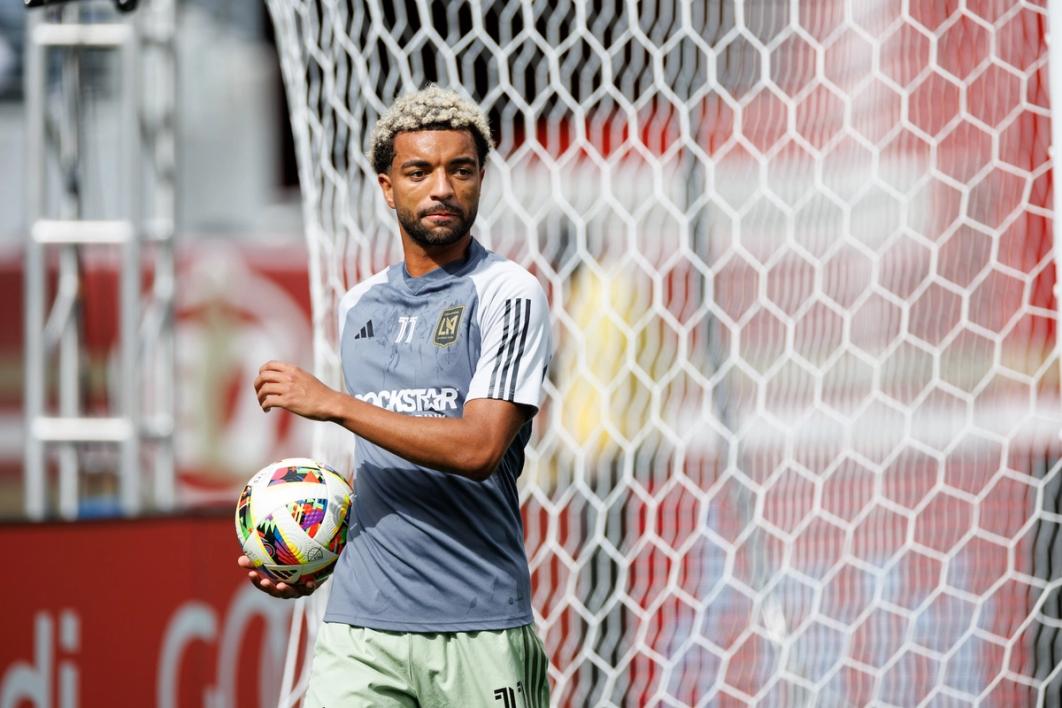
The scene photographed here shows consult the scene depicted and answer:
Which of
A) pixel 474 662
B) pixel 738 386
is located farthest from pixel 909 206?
pixel 474 662

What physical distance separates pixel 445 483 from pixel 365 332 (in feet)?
1.01

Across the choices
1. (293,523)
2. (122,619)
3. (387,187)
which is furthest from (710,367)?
(293,523)

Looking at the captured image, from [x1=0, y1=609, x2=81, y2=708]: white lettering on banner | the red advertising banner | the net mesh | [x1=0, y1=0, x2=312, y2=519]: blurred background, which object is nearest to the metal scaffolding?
the red advertising banner

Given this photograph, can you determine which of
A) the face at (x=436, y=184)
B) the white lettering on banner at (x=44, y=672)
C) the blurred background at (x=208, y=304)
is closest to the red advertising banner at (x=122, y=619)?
the white lettering on banner at (x=44, y=672)

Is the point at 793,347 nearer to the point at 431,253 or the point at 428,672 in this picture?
the point at 431,253

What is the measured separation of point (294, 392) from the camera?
2.27 metres

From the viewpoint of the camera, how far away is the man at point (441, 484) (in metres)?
2.37

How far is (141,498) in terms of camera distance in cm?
425

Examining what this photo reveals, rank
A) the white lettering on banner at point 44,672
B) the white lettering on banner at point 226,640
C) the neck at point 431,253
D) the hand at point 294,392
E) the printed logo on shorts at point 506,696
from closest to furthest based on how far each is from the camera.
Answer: the hand at point 294,392 → the printed logo on shorts at point 506,696 → the neck at point 431,253 → the white lettering on banner at point 44,672 → the white lettering on banner at point 226,640

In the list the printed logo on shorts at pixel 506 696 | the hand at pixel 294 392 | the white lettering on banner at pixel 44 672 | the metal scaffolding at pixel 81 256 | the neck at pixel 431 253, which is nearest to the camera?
the hand at pixel 294 392

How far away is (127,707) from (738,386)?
79.6 inches

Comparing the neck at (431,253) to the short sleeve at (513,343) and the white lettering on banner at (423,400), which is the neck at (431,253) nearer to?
the short sleeve at (513,343)

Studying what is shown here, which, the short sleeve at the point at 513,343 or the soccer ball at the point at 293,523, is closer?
the short sleeve at the point at 513,343

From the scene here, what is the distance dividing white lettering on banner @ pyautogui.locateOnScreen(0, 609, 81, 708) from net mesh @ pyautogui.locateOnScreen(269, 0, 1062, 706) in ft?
3.32
